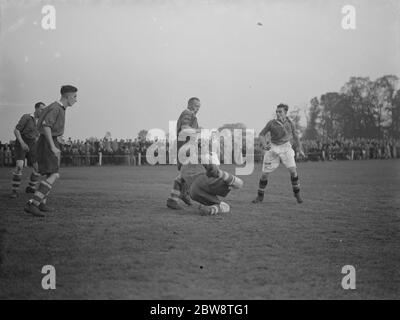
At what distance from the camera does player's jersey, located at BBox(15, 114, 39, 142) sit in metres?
10.6

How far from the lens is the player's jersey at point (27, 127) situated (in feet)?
34.9

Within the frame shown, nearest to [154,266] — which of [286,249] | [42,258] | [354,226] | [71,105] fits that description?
[42,258]

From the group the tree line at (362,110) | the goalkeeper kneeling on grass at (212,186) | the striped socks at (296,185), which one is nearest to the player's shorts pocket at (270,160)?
Result: the striped socks at (296,185)

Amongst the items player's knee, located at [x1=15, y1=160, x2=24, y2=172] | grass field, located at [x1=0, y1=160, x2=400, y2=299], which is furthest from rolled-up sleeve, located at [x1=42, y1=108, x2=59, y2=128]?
player's knee, located at [x1=15, y1=160, x2=24, y2=172]

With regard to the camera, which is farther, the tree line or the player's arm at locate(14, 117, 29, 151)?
the tree line

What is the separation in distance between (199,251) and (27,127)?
23.0ft

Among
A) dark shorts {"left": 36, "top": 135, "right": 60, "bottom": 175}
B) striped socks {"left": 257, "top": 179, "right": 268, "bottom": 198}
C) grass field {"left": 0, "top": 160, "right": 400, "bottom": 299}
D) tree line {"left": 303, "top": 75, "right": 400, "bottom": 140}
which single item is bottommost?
→ grass field {"left": 0, "top": 160, "right": 400, "bottom": 299}

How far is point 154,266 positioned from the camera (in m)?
4.73

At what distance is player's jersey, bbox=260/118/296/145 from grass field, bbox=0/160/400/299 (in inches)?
74.3

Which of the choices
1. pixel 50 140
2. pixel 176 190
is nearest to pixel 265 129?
pixel 176 190

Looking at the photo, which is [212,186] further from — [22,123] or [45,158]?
[22,123]

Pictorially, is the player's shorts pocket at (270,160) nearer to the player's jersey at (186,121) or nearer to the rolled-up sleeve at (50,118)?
the player's jersey at (186,121)

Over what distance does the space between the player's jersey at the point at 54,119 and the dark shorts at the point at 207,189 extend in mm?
2454

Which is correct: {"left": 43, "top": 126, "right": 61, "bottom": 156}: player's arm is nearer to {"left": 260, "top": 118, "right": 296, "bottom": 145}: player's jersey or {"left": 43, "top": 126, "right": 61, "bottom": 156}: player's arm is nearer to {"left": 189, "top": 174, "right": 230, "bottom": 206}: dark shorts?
{"left": 189, "top": 174, "right": 230, "bottom": 206}: dark shorts
